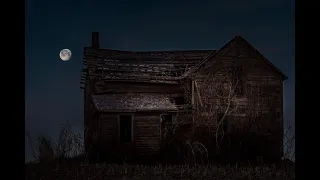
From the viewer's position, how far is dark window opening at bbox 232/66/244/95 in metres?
24.0

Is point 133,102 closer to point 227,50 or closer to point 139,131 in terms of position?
point 139,131

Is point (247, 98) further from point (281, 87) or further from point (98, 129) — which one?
point (98, 129)

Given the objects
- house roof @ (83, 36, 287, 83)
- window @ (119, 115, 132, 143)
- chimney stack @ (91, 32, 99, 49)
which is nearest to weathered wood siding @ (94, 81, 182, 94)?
house roof @ (83, 36, 287, 83)

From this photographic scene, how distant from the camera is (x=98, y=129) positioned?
2334cm

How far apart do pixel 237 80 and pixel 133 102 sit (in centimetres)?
581

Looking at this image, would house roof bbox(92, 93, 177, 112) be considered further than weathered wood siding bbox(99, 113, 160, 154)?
Yes

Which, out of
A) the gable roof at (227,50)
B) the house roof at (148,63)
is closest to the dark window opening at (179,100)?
the house roof at (148,63)

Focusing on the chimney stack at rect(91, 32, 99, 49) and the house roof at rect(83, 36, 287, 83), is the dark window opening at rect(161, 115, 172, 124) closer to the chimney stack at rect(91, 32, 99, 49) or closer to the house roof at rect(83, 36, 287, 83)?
the house roof at rect(83, 36, 287, 83)

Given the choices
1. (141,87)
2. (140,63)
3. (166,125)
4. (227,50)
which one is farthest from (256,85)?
(140,63)

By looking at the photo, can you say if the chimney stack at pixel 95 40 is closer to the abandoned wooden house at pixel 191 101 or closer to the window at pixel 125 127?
the abandoned wooden house at pixel 191 101

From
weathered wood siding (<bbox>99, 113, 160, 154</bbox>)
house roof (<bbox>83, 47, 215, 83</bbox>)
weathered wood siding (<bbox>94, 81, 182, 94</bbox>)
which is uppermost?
house roof (<bbox>83, 47, 215, 83</bbox>)

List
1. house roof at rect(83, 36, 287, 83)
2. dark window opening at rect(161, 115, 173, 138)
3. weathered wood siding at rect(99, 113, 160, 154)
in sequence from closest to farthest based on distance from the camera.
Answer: weathered wood siding at rect(99, 113, 160, 154)
dark window opening at rect(161, 115, 173, 138)
house roof at rect(83, 36, 287, 83)

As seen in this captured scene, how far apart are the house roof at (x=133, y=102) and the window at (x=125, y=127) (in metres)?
0.71
